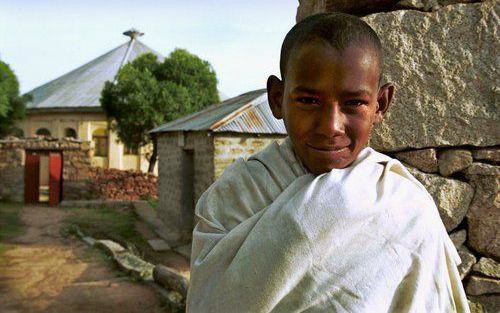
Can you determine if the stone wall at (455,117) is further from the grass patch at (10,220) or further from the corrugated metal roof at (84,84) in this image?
the corrugated metal roof at (84,84)

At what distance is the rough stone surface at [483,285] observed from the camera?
1860 mm

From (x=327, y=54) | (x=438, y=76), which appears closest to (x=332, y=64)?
(x=327, y=54)

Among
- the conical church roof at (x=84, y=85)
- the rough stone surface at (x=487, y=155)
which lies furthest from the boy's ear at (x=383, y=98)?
the conical church roof at (x=84, y=85)

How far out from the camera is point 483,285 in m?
1.87

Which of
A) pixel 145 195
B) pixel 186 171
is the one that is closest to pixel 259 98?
pixel 186 171

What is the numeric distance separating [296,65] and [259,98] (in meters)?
10.1

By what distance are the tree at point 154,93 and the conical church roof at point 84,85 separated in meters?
4.99

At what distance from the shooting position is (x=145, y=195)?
707 inches

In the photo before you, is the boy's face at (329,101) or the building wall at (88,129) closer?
the boy's face at (329,101)

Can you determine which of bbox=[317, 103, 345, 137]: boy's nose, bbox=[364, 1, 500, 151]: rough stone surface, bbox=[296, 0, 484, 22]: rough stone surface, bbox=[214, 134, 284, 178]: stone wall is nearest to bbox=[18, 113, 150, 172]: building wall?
bbox=[214, 134, 284, 178]: stone wall

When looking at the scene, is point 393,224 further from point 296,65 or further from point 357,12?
point 357,12

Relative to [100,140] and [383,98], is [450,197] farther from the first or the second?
[100,140]

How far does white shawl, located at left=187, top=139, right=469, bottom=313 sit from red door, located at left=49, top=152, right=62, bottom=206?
1708 cm

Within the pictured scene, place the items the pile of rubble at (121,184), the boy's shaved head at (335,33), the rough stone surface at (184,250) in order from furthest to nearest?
the pile of rubble at (121,184), the rough stone surface at (184,250), the boy's shaved head at (335,33)
